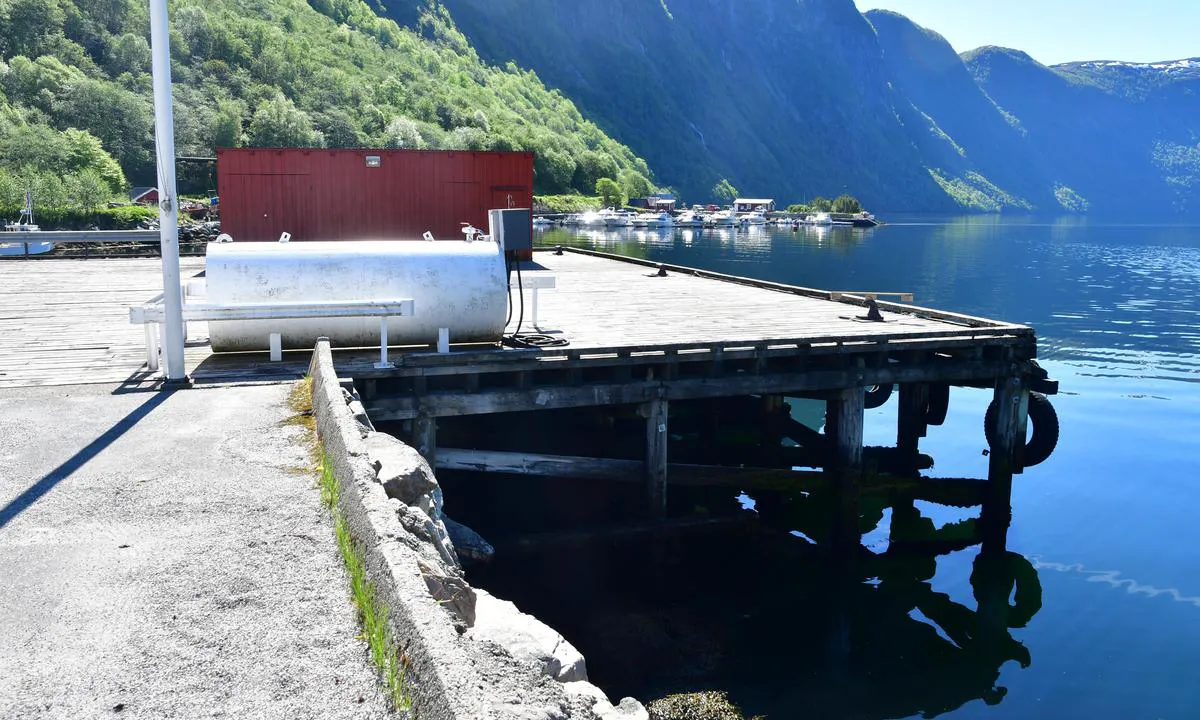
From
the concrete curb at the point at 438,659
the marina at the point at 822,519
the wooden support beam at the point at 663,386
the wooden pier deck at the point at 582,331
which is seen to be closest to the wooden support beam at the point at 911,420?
the marina at the point at 822,519

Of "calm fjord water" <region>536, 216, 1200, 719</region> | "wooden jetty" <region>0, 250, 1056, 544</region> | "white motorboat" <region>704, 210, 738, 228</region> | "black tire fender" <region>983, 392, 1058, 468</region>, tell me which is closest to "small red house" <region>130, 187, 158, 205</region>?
"white motorboat" <region>704, 210, 738, 228</region>

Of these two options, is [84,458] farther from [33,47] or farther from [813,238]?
[33,47]

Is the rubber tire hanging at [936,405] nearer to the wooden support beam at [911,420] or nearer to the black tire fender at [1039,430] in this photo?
the wooden support beam at [911,420]

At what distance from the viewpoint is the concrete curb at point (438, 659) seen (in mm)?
3555

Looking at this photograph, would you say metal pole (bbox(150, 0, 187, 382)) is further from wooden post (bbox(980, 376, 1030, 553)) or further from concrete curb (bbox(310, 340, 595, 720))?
wooden post (bbox(980, 376, 1030, 553))

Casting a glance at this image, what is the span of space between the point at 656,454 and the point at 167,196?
22.1 ft

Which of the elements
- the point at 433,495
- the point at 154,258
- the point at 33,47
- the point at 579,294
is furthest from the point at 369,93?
the point at 433,495

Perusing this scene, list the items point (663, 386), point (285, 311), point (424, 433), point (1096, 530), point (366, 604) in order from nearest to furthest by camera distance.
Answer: point (366, 604) < point (285, 311) < point (424, 433) < point (663, 386) < point (1096, 530)

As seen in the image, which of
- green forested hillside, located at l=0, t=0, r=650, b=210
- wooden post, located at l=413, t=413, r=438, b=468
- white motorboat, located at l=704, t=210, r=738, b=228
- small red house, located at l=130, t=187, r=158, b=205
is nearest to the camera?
wooden post, located at l=413, t=413, r=438, b=468

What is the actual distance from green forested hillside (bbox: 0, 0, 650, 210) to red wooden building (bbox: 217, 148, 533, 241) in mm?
63136

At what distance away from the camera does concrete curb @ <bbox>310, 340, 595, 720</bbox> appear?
3.55 metres

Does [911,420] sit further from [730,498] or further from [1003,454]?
[730,498]

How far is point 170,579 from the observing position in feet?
17.1

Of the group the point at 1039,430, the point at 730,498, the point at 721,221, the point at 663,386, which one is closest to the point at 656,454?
the point at 663,386
